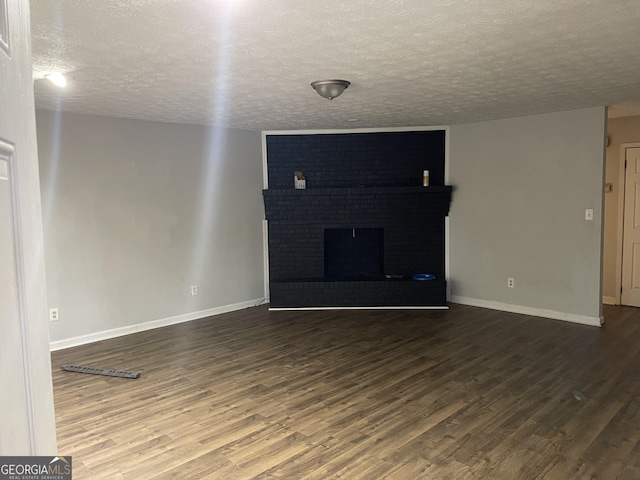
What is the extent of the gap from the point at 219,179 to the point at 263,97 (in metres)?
1.84

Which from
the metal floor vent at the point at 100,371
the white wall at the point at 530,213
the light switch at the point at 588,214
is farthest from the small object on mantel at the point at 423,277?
the metal floor vent at the point at 100,371

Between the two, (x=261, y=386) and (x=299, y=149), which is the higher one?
(x=299, y=149)

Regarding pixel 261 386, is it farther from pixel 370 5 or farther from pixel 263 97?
pixel 370 5

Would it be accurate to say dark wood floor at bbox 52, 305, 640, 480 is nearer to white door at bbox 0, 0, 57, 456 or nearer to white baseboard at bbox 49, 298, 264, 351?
white baseboard at bbox 49, 298, 264, 351

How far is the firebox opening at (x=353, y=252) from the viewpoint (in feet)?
20.1

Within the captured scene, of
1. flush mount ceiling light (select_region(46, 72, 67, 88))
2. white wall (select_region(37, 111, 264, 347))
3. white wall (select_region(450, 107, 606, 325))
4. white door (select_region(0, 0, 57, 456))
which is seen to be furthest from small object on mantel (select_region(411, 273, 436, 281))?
white door (select_region(0, 0, 57, 456))

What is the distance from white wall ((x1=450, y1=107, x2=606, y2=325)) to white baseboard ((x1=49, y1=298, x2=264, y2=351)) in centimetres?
285

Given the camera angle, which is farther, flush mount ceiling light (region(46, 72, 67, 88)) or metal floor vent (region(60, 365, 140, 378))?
metal floor vent (region(60, 365, 140, 378))

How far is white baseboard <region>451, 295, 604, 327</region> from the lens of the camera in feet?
15.9

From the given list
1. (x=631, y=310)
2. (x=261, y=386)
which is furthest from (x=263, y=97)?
(x=631, y=310)

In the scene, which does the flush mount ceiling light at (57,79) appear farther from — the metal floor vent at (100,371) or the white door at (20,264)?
the white door at (20,264)

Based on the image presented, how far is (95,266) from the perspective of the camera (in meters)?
4.52

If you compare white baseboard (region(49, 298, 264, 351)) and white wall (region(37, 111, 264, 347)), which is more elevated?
white wall (region(37, 111, 264, 347))

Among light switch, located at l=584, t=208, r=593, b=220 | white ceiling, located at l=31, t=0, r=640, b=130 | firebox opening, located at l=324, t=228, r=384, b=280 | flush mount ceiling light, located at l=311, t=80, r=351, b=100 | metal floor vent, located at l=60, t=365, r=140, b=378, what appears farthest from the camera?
firebox opening, located at l=324, t=228, r=384, b=280
